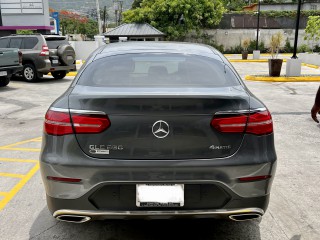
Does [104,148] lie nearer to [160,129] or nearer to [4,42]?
[160,129]

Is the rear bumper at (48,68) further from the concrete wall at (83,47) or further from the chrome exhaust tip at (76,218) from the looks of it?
the chrome exhaust tip at (76,218)

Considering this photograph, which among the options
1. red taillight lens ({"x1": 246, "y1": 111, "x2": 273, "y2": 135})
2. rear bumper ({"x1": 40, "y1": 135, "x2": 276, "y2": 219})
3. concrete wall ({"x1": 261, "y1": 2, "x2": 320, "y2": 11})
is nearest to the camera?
rear bumper ({"x1": 40, "y1": 135, "x2": 276, "y2": 219})

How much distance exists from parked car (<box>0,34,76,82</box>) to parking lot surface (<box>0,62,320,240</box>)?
7.03 m

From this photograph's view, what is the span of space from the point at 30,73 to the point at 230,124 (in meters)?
13.5

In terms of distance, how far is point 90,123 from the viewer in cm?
253

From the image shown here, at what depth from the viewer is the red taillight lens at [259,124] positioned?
2619 mm

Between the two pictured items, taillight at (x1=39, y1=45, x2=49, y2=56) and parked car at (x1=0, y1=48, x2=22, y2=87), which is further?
taillight at (x1=39, y1=45, x2=49, y2=56)

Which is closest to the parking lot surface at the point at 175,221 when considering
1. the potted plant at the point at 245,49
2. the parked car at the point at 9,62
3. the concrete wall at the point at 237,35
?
the parked car at the point at 9,62

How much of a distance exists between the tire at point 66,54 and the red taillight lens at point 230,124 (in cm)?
1323

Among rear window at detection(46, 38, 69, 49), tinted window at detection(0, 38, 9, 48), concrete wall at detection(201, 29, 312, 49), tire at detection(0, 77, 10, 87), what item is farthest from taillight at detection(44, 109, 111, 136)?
concrete wall at detection(201, 29, 312, 49)

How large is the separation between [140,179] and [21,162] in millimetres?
3339

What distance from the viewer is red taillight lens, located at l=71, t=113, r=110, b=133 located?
8.29ft

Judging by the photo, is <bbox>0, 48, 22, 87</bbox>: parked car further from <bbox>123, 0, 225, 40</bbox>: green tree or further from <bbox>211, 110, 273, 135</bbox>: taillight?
<bbox>123, 0, 225, 40</bbox>: green tree

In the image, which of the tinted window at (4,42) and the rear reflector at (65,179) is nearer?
the rear reflector at (65,179)
